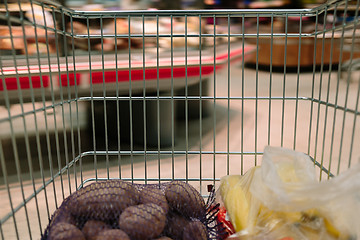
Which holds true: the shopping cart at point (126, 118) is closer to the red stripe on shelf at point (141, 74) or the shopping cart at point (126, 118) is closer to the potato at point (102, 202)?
the red stripe on shelf at point (141, 74)

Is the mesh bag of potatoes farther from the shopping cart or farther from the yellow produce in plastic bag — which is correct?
the shopping cart

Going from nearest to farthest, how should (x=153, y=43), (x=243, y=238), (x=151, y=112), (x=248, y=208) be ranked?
1. (x=243, y=238)
2. (x=248, y=208)
3. (x=151, y=112)
4. (x=153, y=43)

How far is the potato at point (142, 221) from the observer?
3.49ft

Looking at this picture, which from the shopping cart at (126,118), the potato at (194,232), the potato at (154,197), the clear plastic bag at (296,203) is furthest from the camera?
the shopping cart at (126,118)

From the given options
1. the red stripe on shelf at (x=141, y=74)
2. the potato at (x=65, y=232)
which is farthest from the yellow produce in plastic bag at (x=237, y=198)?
the red stripe on shelf at (x=141, y=74)

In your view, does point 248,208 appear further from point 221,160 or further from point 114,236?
point 221,160

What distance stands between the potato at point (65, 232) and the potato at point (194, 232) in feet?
1.09

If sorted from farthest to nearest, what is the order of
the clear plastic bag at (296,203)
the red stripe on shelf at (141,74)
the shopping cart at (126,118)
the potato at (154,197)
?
the red stripe on shelf at (141,74) → the shopping cart at (126,118) → the potato at (154,197) → the clear plastic bag at (296,203)

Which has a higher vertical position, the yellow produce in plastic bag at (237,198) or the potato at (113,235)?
the potato at (113,235)

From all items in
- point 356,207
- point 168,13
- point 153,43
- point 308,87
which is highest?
point 168,13

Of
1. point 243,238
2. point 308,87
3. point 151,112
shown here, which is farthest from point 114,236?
point 308,87

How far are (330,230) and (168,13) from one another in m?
0.96

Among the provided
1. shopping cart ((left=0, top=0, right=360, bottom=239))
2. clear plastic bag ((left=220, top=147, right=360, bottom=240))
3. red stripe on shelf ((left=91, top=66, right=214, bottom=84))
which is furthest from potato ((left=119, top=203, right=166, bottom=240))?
red stripe on shelf ((left=91, top=66, right=214, bottom=84))

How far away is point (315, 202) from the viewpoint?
3.40 feet
